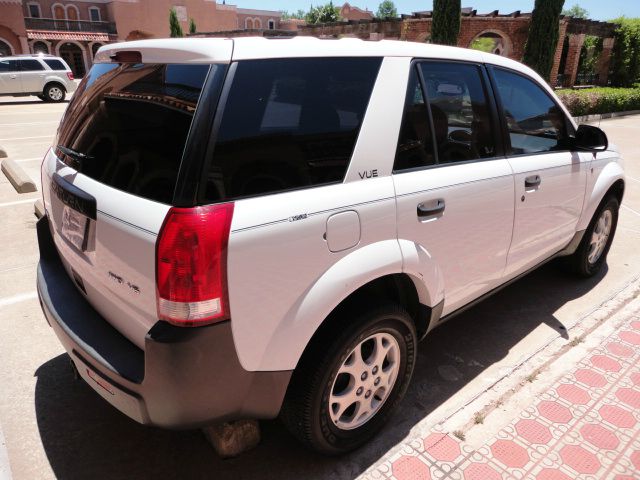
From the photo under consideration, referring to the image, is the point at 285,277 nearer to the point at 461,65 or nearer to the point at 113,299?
the point at 113,299

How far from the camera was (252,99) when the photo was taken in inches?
67.4

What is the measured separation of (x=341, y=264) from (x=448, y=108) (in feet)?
4.00

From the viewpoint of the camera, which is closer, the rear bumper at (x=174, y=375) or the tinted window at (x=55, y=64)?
the rear bumper at (x=174, y=375)

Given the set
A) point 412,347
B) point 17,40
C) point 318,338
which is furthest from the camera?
point 17,40

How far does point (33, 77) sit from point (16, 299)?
20.3 metres

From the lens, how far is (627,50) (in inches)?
926

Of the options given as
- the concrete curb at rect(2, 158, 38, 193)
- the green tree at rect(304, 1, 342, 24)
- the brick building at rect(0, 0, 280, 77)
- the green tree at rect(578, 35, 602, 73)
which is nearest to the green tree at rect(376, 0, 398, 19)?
the green tree at rect(304, 1, 342, 24)

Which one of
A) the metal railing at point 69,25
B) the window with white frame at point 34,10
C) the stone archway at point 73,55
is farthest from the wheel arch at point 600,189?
the window with white frame at point 34,10

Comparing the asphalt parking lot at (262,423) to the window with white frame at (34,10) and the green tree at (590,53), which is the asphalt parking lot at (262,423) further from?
the window with white frame at (34,10)

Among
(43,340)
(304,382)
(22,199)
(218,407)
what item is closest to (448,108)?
(304,382)

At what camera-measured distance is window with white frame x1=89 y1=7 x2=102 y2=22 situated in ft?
141

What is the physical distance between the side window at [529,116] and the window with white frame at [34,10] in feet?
164

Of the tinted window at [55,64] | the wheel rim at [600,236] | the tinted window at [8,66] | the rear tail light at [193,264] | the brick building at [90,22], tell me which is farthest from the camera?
the brick building at [90,22]

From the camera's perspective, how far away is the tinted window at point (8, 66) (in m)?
19.7
